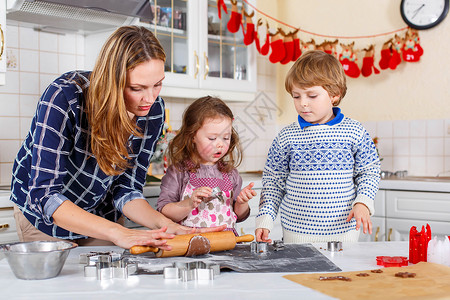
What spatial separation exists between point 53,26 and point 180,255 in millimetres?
1782

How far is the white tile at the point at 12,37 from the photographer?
8.42 ft

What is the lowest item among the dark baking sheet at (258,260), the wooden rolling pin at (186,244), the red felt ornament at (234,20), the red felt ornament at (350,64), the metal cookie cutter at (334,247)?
the dark baking sheet at (258,260)

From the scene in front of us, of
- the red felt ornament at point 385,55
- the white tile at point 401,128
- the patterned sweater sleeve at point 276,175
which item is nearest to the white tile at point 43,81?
the patterned sweater sleeve at point 276,175

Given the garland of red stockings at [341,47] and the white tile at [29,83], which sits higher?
the garland of red stockings at [341,47]

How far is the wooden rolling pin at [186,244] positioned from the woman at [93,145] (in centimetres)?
2

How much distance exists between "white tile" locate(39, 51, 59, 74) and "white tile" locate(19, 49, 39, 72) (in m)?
0.02

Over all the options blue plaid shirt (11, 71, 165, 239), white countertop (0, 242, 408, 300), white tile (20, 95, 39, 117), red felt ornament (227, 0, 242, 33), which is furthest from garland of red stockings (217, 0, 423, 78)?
white countertop (0, 242, 408, 300)

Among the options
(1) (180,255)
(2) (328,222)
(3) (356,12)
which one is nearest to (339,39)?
(3) (356,12)

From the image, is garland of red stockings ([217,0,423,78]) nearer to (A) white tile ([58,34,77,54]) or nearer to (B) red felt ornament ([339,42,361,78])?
(B) red felt ornament ([339,42,361,78])

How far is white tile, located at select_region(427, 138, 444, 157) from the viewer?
3236 millimetres

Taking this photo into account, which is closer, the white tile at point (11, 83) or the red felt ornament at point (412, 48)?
the white tile at point (11, 83)

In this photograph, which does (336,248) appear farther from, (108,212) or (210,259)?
(108,212)

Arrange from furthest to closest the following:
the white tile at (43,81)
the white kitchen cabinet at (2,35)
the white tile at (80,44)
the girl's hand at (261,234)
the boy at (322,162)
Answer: the white tile at (80,44)
the white tile at (43,81)
the white kitchen cabinet at (2,35)
the boy at (322,162)
the girl's hand at (261,234)

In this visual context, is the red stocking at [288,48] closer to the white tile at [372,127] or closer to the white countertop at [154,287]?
the white tile at [372,127]
